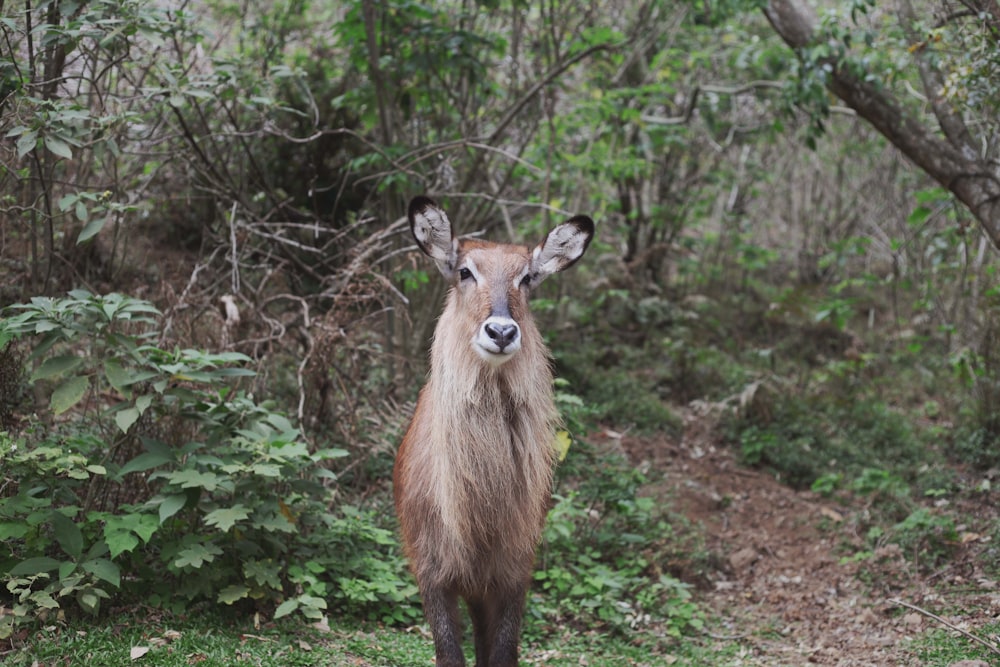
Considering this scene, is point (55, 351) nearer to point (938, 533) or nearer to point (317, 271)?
point (317, 271)

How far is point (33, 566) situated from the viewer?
469cm

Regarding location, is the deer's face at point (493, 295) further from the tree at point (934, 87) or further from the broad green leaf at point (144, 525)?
the tree at point (934, 87)

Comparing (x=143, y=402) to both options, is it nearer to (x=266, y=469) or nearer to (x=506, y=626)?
(x=266, y=469)

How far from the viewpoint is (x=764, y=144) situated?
16.0 meters

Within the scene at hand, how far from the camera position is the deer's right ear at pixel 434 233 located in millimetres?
4852

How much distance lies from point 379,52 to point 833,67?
4.26 meters

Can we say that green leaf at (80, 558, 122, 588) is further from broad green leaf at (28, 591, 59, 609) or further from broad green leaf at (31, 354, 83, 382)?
broad green leaf at (31, 354, 83, 382)

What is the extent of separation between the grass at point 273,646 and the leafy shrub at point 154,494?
14 centimetres

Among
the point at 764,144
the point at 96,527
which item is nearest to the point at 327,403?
the point at 96,527

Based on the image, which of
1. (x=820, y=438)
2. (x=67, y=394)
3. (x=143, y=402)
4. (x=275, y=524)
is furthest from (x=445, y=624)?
(x=820, y=438)

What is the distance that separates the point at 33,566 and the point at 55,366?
3.51 feet

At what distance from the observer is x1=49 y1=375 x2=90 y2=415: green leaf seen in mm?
4949

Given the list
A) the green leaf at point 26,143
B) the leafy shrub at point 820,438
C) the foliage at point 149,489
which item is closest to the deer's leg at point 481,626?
the foliage at point 149,489

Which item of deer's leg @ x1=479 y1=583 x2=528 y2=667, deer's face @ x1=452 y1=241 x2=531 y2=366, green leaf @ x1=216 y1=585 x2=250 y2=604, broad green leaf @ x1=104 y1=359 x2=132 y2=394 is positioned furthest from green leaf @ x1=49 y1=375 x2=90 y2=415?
deer's leg @ x1=479 y1=583 x2=528 y2=667
